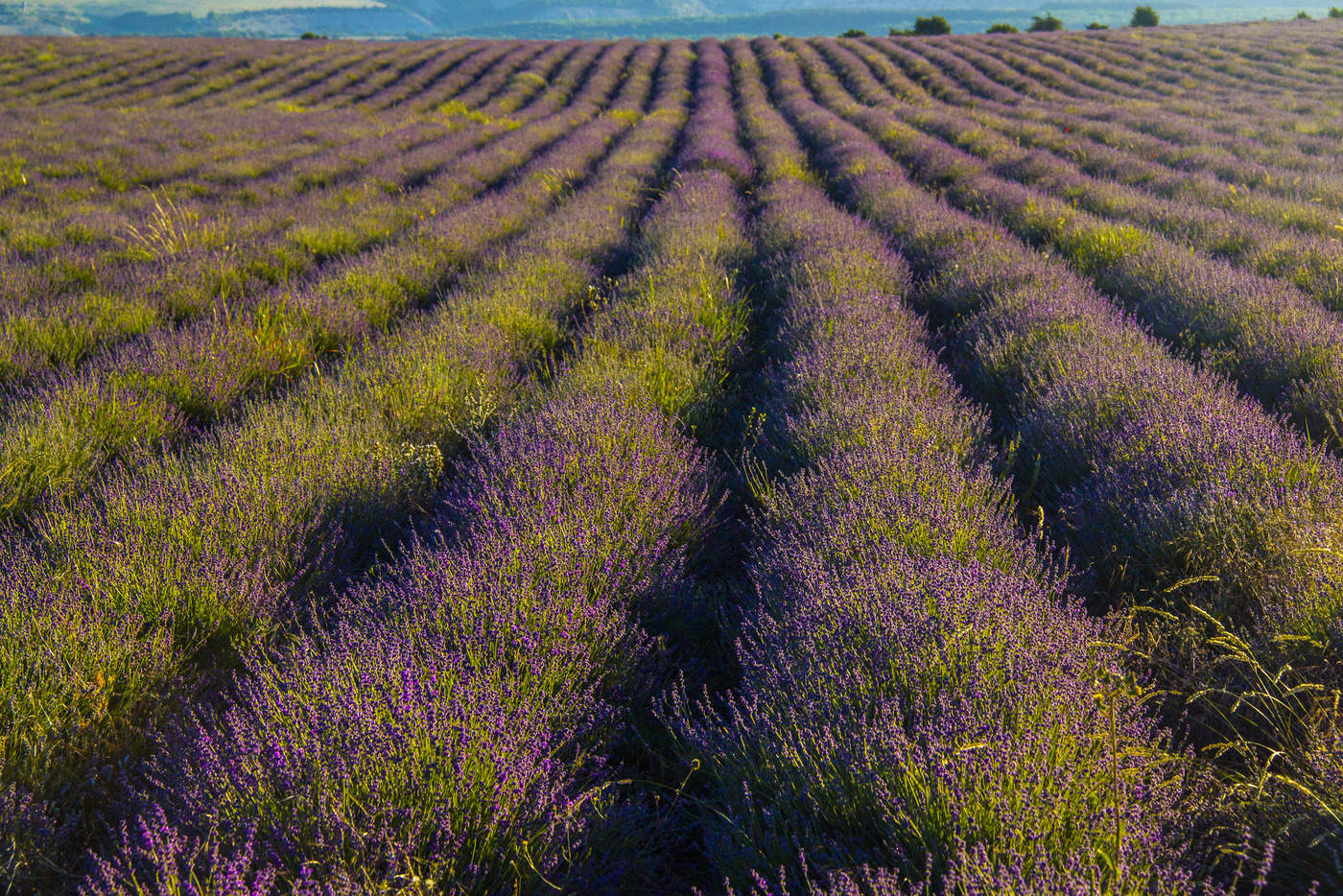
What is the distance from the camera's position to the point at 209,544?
2.10 metres

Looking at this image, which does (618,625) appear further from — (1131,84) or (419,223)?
(1131,84)

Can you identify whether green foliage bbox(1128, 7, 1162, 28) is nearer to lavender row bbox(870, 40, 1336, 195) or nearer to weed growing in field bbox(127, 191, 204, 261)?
lavender row bbox(870, 40, 1336, 195)

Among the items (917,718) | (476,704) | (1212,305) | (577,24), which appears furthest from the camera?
(577,24)

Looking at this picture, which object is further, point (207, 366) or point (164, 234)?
point (164, 234)

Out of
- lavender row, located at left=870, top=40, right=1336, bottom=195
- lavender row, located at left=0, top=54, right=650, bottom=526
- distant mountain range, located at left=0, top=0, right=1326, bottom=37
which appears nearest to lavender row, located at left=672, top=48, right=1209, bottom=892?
lavender row, located at left=0, top=54, right=650, bottom=526

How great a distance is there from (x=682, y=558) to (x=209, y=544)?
5.14 ft

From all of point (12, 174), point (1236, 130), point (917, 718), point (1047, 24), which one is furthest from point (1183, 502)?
point (1047, 24)

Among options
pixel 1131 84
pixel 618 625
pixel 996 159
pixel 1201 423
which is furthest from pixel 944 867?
pixel 1131 84

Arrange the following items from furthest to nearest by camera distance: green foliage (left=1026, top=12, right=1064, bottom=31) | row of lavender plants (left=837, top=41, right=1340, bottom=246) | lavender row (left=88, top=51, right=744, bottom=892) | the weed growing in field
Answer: green foliage (left=1026, top=12, right=1064, bottom=31) → row of lavender plants (left=837, top=41, right=1340, bottom=246) → the weed growing in field → lavender row (left=88, top=51, right=744, bottom=892)

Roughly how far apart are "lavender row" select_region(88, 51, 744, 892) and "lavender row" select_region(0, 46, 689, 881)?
202mm

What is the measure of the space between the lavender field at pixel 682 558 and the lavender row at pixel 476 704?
0.01 meters

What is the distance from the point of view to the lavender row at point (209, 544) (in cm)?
159

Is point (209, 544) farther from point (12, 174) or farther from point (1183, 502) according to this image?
point (12, 174)

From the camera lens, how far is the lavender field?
1.29 m
